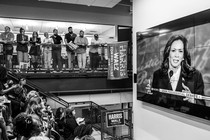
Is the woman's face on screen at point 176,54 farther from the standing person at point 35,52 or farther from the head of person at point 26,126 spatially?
the standing person at point 35,52

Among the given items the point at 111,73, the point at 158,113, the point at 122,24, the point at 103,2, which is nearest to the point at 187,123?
the point at 158,113

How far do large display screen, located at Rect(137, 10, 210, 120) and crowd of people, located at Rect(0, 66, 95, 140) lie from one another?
1437mm

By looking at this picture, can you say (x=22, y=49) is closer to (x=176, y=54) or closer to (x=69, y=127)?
(x=69, y=127)

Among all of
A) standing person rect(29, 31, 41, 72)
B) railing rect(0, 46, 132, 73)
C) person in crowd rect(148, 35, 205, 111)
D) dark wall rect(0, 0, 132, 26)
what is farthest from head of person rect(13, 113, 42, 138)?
dark wall rect(0, 0, 132, 26)

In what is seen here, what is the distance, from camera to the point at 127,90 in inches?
284

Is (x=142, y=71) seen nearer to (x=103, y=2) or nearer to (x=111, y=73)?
(x=111, y=73)

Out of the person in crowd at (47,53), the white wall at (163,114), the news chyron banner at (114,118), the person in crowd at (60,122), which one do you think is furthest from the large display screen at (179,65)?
the person in crowd at (47,53)

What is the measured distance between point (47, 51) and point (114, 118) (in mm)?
Answer: 3717

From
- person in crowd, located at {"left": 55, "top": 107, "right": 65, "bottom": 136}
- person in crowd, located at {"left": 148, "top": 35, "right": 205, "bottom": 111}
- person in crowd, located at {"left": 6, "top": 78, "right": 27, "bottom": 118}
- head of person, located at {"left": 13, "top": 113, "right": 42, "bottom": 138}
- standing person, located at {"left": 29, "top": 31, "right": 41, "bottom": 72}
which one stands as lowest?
person in crowd, located at {"left": 55, "top": 107, "right": 65, "bottom": 136}

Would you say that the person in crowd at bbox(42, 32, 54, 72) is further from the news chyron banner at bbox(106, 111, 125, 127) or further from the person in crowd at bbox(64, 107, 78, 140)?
the news chyron banner at bbox(106, 111, 125, 127)

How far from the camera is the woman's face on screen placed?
282 centimetres

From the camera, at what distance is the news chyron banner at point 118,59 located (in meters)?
5.63

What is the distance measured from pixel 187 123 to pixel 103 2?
481cm

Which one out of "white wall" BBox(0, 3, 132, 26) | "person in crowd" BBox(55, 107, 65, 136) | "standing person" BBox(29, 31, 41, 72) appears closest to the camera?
A: "person in crowd" BBox(55, 107, 65, 136)
